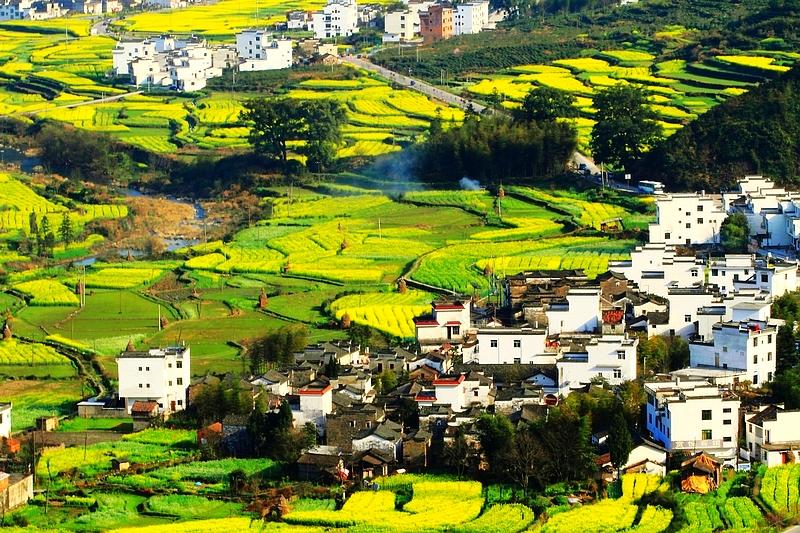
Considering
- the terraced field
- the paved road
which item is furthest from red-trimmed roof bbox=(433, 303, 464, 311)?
the paved road

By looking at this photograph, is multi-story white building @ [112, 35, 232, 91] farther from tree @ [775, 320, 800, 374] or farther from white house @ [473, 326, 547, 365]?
tree @ [775, 320, 800, 374]

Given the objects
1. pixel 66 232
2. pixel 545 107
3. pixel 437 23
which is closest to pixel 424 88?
pixel 437 23

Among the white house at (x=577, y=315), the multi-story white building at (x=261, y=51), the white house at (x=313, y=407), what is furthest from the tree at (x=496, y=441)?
the multi-story white building at (x=261, y=51)

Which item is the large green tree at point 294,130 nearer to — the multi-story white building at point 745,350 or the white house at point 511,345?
the white house at point 511,345

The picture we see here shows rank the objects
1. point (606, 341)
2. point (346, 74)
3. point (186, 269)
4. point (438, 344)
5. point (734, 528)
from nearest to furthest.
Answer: point (734, 528) < point (606, 341) < point (438, 344) < point (186, 269) < point (346, 74)

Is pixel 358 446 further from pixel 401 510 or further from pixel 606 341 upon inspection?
pixel 606 341

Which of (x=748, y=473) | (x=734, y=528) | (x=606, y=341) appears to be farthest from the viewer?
(x=606, y=341)

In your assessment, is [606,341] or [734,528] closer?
[734,528]

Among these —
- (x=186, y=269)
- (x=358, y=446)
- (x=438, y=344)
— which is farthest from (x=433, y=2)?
(x=358, y=446)
